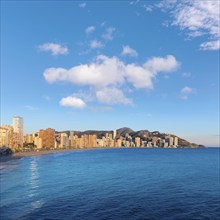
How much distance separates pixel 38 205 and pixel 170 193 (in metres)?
29.1

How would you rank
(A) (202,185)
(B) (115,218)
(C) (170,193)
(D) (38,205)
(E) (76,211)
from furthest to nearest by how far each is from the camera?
(A) (202,185) → (C) (170,193) → (D) (38,205) → (E) (76,211) → (B) (115,218)

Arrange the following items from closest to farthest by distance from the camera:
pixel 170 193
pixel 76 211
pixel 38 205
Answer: pixel 76 211, pixel 38 205, pixel 170 193

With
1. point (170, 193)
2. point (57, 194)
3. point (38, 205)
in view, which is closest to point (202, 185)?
point (170, 193)

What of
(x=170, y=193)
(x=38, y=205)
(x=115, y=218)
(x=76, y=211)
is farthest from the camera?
(x=170, y=193)

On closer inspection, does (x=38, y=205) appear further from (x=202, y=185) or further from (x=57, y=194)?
(x=202, y=185)

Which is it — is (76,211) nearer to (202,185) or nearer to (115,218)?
(115,218)

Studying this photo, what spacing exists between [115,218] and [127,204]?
31.3ft

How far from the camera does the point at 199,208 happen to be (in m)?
52.2

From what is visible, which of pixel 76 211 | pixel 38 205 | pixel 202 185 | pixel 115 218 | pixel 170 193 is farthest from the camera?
pixel 202 185

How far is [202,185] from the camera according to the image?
79500mm

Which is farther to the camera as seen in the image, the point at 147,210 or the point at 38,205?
the point at 38,205

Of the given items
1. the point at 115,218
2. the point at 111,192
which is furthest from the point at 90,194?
the point at 115,218

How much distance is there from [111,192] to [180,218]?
25305mm

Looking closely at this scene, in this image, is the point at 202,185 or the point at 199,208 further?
the point at 202,185
